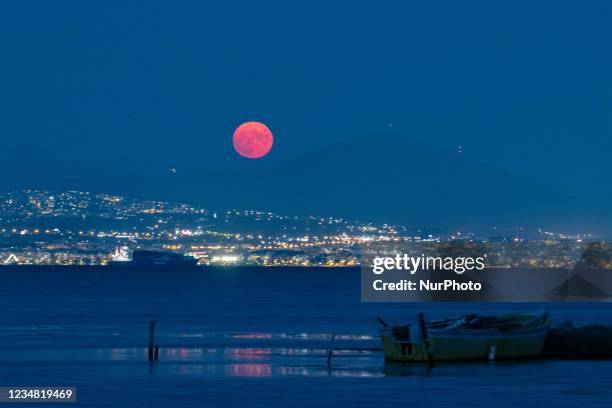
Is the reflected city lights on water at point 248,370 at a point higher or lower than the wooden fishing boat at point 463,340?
lower

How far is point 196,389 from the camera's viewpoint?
4297cm

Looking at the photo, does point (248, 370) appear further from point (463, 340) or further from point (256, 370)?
point (463, 340)

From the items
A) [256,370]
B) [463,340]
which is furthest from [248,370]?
[463,340]

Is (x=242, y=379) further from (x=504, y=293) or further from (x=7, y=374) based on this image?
(x=504, y=293)

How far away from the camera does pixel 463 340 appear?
5053cm

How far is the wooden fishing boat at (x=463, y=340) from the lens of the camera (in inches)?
1969

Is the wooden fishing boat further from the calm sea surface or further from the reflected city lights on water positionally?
the reflected city lights on water

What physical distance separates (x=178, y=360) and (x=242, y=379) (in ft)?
28.3

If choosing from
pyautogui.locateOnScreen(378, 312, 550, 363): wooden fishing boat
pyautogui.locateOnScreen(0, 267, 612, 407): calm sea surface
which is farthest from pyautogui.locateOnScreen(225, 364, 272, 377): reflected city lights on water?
pyautogui.locateOnScreen(378, 312, 550, 363): wooden fishing boat

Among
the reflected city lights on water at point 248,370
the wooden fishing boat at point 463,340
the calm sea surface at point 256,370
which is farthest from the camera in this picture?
the wooden fishing boat at point 463,340

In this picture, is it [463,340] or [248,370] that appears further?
[463,340]

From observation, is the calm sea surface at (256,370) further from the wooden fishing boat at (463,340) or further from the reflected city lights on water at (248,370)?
the wooden fishing boat at (463,340)

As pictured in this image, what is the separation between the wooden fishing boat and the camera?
50000mm

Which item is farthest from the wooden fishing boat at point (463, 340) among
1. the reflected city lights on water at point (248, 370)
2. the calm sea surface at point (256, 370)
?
the reflected city lights on water at point (248, 370)
